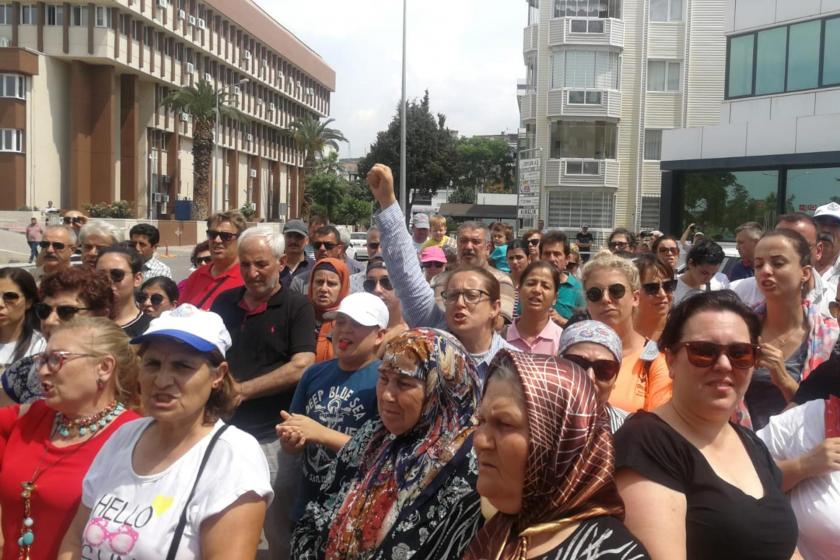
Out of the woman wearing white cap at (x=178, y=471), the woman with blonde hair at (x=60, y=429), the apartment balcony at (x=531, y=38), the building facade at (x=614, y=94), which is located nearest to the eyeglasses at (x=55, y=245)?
the woman with blonde hair at (x=60, y=429)

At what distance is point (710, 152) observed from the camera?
82.6 ft

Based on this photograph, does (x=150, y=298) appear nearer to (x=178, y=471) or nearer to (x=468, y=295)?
(x=468, y=295)

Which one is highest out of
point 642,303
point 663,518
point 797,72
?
point 797,72

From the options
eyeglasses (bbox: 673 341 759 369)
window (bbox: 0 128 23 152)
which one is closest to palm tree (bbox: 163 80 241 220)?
window (bbox: 0 128 23 152)

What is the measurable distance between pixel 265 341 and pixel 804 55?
22253 mm

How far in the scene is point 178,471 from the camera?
303 cm

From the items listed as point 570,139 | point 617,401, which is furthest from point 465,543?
point 570,139

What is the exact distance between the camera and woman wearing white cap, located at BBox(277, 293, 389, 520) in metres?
3.87

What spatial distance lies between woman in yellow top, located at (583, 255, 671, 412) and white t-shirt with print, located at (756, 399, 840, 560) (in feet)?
2.33

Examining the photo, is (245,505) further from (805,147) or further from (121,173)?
(121,173)

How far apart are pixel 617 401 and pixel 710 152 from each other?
2286 centimetres

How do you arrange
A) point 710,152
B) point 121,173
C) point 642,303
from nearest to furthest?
point 642,303
point 710,152
point 121,173

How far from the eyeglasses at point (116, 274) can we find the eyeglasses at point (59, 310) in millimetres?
796

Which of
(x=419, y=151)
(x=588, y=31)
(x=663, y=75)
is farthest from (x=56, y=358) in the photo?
(x=419, y=151)
